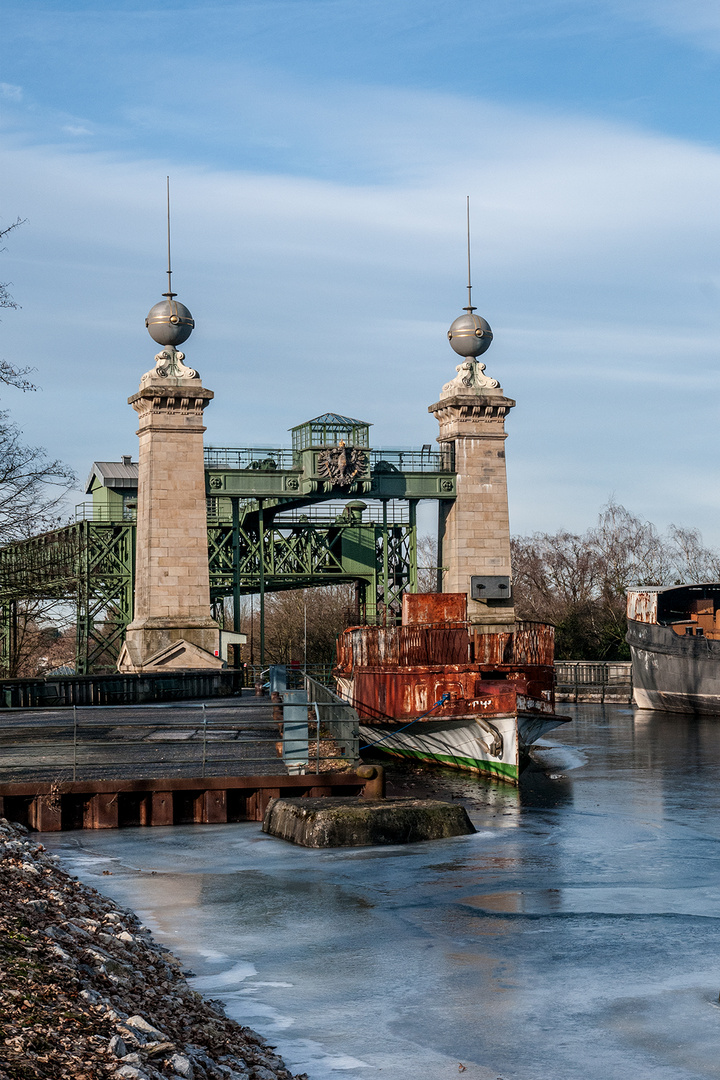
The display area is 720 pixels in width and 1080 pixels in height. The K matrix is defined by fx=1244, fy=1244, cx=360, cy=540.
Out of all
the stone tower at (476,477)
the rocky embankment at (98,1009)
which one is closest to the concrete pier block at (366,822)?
the rocky embankment at (98,1009)

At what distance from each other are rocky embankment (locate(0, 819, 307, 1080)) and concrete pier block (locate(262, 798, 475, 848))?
603cm

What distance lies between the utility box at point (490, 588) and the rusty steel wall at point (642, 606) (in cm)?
1096

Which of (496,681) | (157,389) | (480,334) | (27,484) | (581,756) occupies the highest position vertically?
(480,334)

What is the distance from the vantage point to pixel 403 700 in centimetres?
3319

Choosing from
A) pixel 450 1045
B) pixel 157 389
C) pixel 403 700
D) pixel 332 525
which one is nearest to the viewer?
pixel 450 1045

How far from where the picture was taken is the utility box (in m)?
51.0

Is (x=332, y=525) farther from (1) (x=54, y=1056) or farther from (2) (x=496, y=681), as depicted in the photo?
(1) (x=54, y=1056)

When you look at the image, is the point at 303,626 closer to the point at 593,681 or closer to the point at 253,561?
the point at 593,681

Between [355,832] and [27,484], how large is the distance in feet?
51.6

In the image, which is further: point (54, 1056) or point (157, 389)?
point (157, 389)

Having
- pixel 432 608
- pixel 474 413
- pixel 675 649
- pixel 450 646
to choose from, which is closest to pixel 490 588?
pixel 474 413

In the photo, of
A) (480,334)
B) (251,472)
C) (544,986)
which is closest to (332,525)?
(251,472)

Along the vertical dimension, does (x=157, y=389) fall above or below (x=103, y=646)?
above

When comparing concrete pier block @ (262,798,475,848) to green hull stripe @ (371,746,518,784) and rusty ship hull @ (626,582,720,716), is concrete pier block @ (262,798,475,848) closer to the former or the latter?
green hull stripe @ (371,746,518,784)
